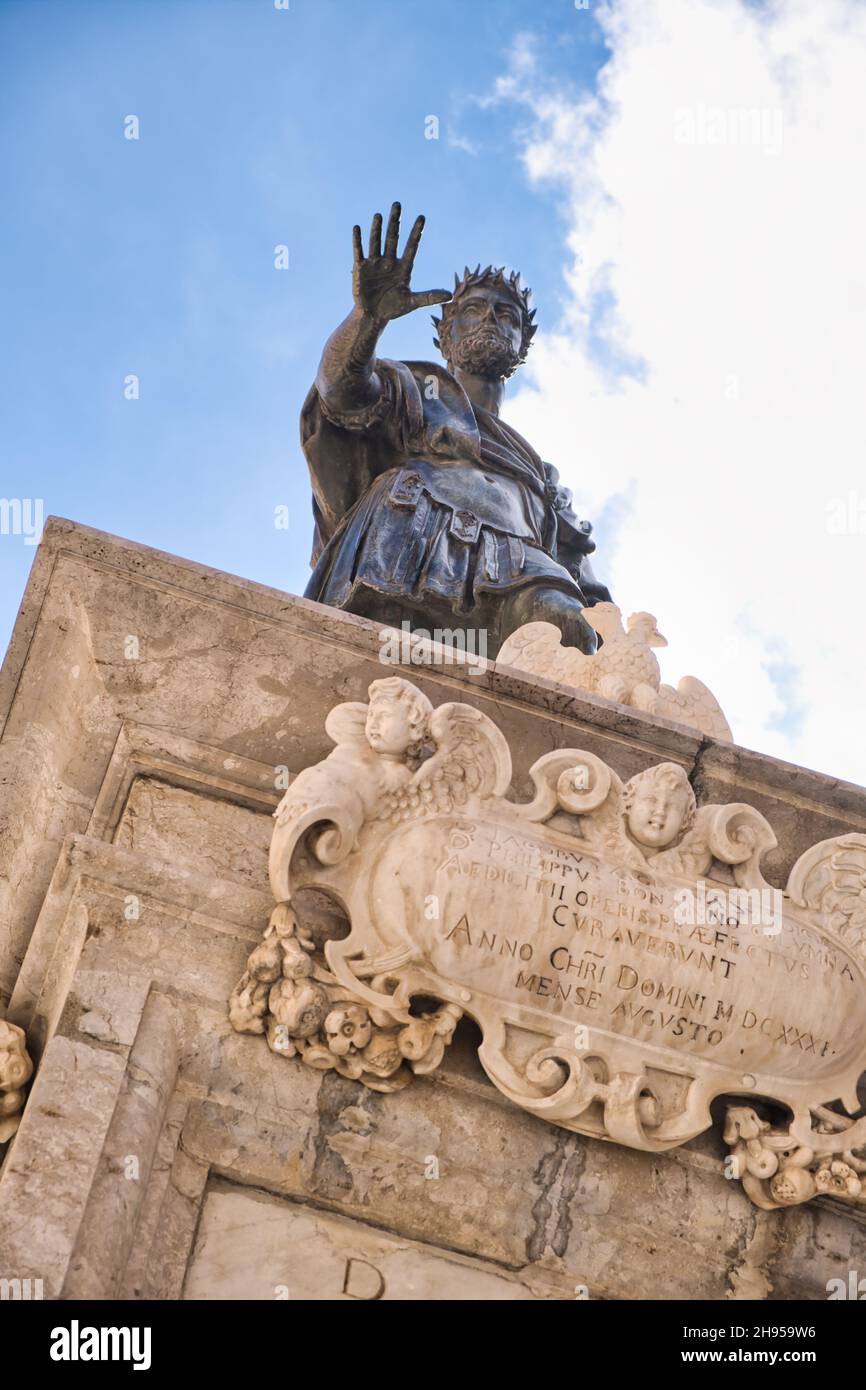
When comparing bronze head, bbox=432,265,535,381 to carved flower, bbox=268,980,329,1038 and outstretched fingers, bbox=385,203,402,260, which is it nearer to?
outstretched fingers, bbox=385,203,402,260

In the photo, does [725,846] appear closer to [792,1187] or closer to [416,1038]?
[792,1187]

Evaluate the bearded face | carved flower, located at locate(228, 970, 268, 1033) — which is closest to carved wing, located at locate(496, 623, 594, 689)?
carved flower, located at locate(228, 970, 268, 1033)

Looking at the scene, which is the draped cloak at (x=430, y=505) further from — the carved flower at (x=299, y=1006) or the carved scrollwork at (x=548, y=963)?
the carved flower at (x=299, y=1006)

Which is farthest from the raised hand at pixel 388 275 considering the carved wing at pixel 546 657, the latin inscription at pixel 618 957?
the latin inscription at pixel 618 957

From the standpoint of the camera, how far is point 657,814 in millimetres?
5027

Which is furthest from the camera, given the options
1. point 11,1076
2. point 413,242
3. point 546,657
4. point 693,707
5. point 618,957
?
point 413,242

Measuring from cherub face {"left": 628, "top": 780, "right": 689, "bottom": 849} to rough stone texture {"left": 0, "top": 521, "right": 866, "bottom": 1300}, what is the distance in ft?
1.23

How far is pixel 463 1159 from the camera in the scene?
15.4 ft

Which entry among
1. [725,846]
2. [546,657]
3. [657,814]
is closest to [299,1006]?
[657,814]

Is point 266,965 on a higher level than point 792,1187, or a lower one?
higher

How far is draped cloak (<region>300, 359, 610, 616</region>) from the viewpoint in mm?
7340

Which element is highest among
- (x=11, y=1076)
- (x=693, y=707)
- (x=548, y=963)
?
(x=693, y=707)

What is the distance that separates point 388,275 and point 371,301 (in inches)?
4.9
